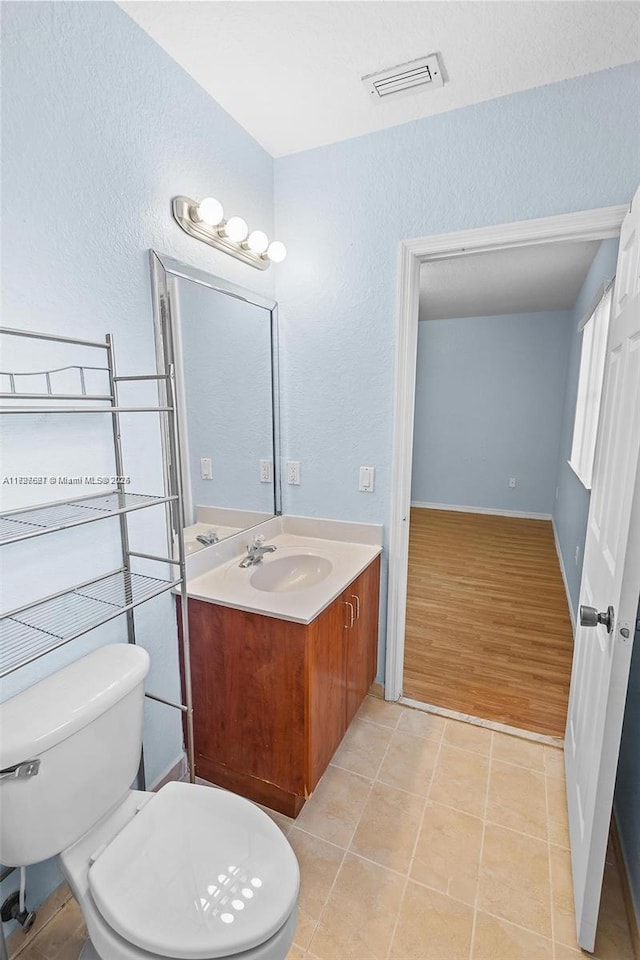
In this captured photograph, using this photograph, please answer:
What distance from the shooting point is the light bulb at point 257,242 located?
69.1 inches

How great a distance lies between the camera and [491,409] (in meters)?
5.45

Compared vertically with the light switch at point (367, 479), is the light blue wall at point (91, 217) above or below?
above

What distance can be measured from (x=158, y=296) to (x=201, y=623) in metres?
1.08

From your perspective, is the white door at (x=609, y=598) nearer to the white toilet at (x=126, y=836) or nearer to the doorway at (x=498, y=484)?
the doorway at (x=498, y=484)

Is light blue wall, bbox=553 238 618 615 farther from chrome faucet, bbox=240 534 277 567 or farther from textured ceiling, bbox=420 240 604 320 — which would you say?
chrome faucet, bbox=240 534 277 567

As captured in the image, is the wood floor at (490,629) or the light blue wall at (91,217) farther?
the wood floor at (490,629)

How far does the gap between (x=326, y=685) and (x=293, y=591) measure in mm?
335

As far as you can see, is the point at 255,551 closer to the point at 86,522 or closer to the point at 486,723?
the point at 86,522

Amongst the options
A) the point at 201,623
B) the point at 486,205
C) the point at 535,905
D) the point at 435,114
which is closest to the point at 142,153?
the point at 435,114

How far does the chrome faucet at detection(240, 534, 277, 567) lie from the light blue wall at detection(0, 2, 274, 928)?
0.37 metres

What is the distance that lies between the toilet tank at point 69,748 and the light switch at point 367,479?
1.14 m

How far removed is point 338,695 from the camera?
5.49ft

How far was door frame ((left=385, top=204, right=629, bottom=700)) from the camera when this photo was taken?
155cm

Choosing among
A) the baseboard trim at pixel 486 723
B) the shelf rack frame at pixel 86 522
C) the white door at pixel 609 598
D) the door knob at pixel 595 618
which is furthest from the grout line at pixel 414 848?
the door knob at pixel 595 618
